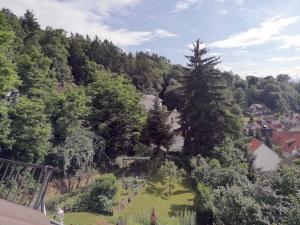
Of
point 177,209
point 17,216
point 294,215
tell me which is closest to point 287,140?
point 177,209

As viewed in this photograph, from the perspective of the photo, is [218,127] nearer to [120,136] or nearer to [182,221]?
[120,136]

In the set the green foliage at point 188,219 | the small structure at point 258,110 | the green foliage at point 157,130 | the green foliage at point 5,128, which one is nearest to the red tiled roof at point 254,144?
the green foliage at point 157,130

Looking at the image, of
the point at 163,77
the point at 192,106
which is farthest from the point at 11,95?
the point at 163,77

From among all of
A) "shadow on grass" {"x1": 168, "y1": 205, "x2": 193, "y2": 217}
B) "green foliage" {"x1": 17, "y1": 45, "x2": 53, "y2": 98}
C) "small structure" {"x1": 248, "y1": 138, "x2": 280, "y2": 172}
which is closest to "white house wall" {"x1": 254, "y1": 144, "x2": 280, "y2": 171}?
"small structure" {"x1": 248, "y1": 138, "x2": 280, "y2": 172}

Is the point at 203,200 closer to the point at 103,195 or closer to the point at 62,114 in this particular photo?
the point at 103,195

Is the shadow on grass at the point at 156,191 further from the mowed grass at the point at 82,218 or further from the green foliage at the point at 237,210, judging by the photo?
the green foliage at the point at 237,210
